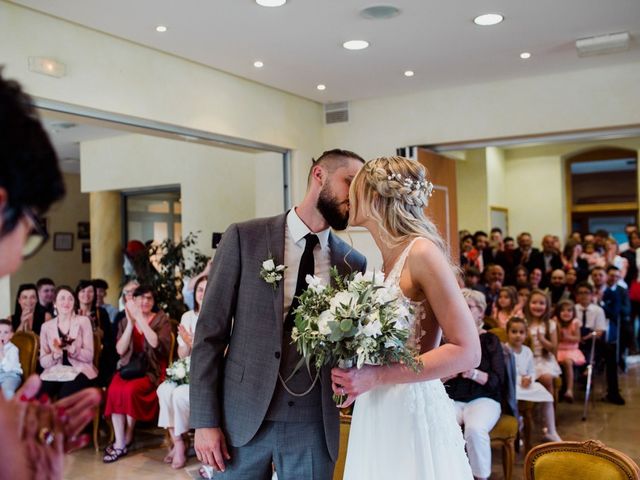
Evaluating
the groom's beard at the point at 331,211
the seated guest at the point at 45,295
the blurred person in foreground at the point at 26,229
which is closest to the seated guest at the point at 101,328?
the seated guest at the point at 45,295

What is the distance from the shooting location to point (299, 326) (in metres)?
1.97

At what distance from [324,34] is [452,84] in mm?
2143

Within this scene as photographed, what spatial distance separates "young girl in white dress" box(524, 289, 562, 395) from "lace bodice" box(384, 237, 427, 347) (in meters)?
4.09

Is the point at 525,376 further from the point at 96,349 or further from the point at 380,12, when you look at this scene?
the point at 96,349

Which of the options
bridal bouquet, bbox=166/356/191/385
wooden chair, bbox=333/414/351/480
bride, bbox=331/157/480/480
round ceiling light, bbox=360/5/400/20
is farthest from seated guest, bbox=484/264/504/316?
bride, bbox=331/157/480/480

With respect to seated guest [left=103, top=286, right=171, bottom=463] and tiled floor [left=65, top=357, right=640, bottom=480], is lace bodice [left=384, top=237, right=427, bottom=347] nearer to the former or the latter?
tiled floor [left=65, top=357, right=640, bottom=480]

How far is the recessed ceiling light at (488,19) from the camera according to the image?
4766 millimetres

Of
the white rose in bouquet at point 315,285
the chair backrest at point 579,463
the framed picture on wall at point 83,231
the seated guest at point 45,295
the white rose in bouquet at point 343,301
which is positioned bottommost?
the chair backrest at point 579,463

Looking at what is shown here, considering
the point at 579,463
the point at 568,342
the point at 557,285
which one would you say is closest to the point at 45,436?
the point at 579,463

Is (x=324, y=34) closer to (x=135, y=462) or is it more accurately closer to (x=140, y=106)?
(x=140, y=106)

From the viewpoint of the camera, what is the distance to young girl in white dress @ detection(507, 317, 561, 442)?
5.25m

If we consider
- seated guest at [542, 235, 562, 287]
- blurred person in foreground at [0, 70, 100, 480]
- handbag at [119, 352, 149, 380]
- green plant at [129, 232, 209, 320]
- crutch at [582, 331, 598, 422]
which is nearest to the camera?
blurred person in foreground at [0, 70, 100, 480]

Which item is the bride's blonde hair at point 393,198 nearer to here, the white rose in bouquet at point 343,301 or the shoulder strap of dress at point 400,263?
the shoulder strap of dress at point 400,263

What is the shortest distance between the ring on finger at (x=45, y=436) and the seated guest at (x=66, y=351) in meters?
4.97
